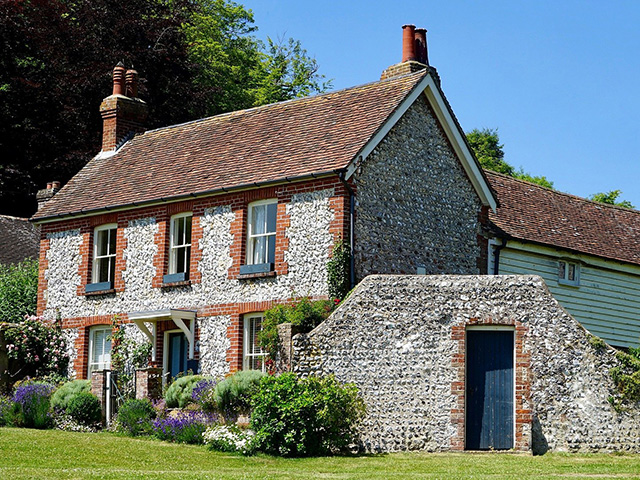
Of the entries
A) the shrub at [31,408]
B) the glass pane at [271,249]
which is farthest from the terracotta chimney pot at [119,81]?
the shrub at [31,408]

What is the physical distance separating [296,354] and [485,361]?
372cm

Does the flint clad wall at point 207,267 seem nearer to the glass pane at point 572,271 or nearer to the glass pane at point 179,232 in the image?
the glass pane at point 179,232

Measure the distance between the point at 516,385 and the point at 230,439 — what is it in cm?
558

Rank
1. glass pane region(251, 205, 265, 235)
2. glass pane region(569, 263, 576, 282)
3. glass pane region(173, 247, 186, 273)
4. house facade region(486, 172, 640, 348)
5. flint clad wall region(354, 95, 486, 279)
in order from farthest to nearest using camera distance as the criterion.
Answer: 1. glass pane region(569, 263, 576, 282)
2. house facade region(486, 172, 640, 348)
3. glass pane region(173, 247, 186, 273)
4. glass pane region(251, 205, 265, 235)
5. flint clad wall region(354, 95, 486, 279)

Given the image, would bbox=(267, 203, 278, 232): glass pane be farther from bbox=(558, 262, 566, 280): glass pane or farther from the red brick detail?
bbox=(558, 262, 566, 280): glass pane

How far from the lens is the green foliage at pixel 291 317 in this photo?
22812 mm

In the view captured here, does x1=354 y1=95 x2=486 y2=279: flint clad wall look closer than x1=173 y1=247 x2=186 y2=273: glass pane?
Yes

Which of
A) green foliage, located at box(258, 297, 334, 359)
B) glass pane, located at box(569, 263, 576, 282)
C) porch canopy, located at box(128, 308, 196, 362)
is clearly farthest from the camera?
glass pane, located at box(569, 263, 576, 282)

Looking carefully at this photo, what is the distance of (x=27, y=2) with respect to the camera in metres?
43.2

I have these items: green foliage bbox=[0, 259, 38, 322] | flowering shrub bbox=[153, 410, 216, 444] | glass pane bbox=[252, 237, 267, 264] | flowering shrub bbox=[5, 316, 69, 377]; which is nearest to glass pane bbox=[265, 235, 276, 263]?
glass pane bbox=[252, 237, 267, 264]

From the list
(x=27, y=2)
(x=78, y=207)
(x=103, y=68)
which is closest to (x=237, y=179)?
(x=78, y=207)

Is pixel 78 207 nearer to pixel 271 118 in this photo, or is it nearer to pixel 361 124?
pixel 271 118

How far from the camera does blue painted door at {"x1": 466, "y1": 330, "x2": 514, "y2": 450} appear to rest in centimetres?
2006

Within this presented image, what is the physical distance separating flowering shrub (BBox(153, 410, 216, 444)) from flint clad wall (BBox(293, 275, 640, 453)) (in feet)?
10.5
